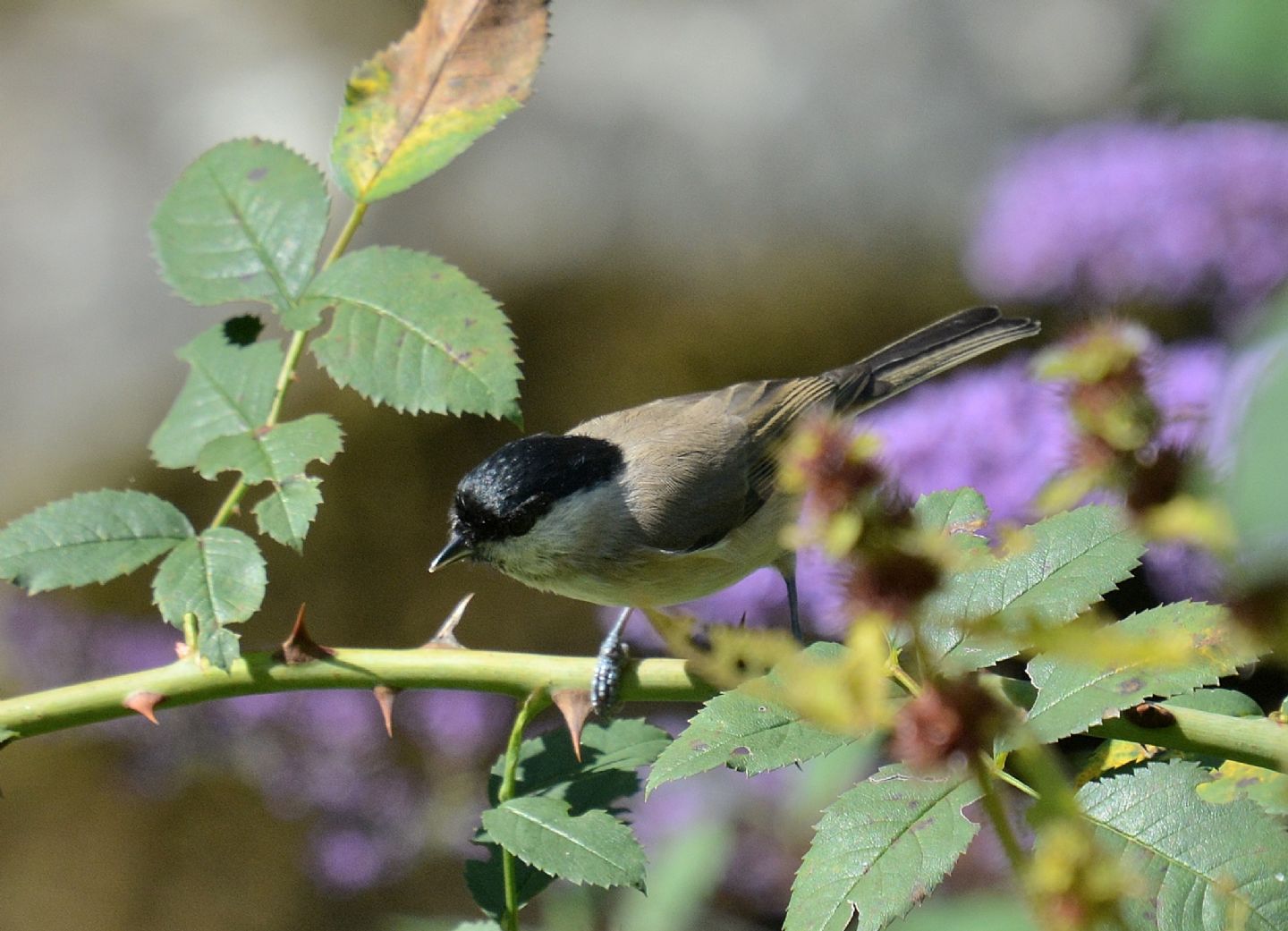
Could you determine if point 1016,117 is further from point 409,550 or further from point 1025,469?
point 1025,469

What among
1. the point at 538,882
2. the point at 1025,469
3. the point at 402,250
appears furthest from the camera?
the point at 1025,469

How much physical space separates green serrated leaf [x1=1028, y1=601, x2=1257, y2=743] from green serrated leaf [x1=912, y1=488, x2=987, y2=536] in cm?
15

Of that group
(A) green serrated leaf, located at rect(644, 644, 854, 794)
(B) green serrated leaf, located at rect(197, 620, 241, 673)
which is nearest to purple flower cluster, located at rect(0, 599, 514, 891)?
(B) green serrated leaf, located at rect(197, 620, 241, 673)

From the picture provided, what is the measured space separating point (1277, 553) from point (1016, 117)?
628 centimetres

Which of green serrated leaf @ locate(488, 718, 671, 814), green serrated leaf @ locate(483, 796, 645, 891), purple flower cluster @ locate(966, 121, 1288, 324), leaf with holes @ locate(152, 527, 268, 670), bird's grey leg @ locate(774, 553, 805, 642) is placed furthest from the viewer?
purple flower cluster @ locate(966, 121, 1288, 324)

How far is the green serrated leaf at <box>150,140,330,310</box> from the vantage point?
1.63 meters

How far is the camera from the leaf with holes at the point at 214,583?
1290mm

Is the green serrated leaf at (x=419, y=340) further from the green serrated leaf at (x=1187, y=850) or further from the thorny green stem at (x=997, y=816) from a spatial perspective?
the thorny green stem at (x=997, y=816)

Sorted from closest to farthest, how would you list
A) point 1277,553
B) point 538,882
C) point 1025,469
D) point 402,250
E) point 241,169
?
point 1277,553
point 538,882
point 402,250
point 241,169
point 1025,469

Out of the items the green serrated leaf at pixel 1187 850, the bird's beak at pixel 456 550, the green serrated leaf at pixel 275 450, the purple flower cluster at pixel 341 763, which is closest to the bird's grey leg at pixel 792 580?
the purple flower cluster at pixel 341 763

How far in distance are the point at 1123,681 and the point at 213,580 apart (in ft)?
2.84

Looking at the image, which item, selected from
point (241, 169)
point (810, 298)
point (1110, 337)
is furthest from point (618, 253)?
point (1110, 337)

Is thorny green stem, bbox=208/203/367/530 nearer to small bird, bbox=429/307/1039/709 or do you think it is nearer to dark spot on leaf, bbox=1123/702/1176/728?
dark spot on leaf, bbox=1123/702/1176/728

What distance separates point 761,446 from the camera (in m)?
3.38
